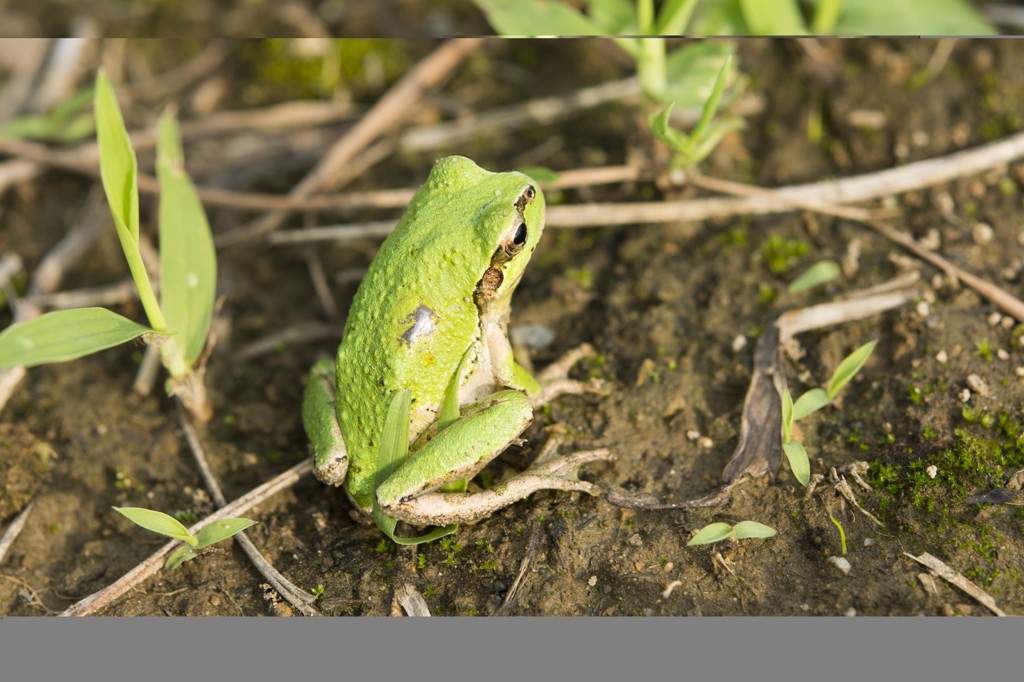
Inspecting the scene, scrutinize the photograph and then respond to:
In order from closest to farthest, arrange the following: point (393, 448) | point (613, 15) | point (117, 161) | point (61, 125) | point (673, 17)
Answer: point (393, 448), point (117, 161), point (673, 17), point (613, 15), point (61, 125)

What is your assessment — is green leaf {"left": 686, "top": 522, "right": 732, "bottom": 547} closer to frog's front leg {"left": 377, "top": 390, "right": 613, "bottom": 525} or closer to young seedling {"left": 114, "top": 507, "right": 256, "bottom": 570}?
frog's front leg {"left": 377, "top": 390, "right": 613, "bottom": 525}

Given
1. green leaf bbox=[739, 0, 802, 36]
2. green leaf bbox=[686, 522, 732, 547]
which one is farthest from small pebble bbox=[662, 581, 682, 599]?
green leaf bbox=[739, 0, 802, 36]

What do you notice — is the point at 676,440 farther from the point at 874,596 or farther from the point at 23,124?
the point at 23,124

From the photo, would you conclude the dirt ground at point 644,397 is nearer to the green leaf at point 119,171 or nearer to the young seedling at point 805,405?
the young seedling at point 805,405

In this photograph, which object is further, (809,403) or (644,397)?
(644,397)

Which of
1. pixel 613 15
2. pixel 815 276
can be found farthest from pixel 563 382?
pixel 613 15

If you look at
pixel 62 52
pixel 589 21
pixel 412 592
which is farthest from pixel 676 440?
pixel 62 52

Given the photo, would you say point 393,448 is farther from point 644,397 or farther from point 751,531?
point 751,531
